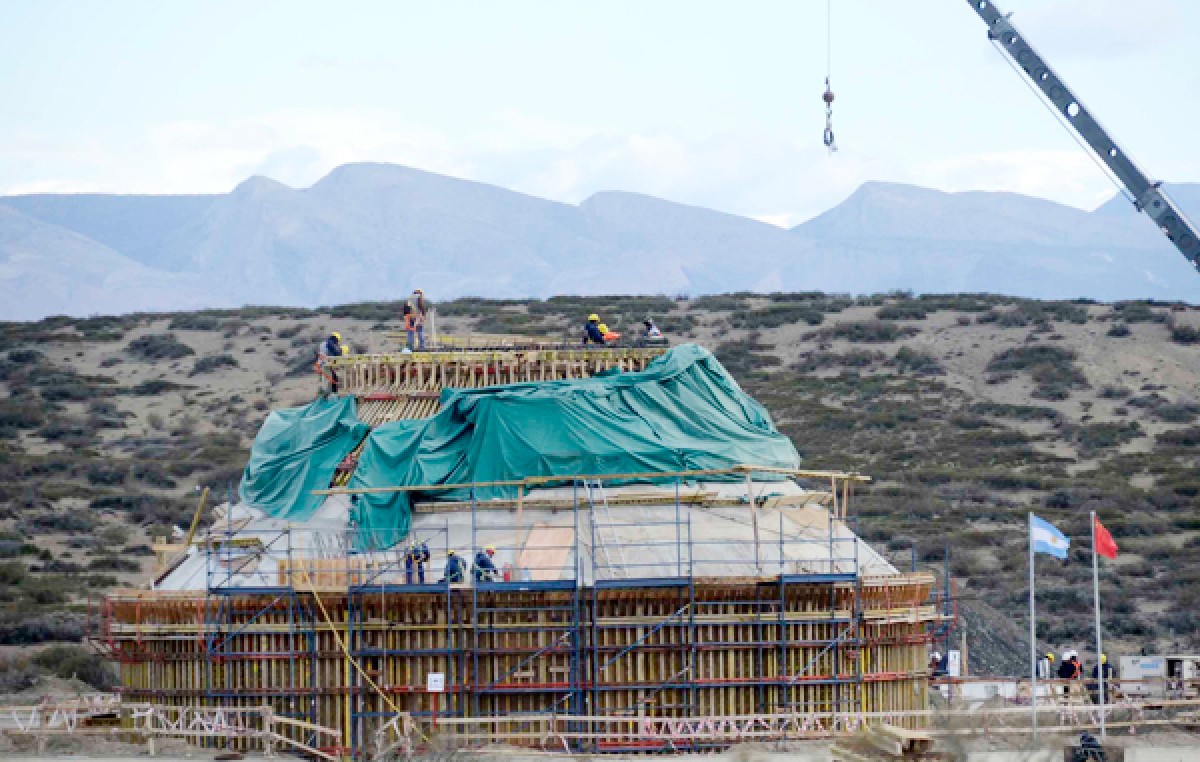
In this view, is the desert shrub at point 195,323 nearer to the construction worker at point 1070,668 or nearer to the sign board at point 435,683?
the construction worker at point 1070,668

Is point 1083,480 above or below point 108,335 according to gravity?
below

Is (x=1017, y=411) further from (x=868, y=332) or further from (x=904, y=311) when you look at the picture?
(x=904, y=311)

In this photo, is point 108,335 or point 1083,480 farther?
point 108,335

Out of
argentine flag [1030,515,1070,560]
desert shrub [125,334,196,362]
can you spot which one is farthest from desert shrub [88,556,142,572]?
argentine flag [1030,515,1070,560]

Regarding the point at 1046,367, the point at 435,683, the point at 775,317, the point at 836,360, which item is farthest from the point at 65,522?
the point at 1046,367

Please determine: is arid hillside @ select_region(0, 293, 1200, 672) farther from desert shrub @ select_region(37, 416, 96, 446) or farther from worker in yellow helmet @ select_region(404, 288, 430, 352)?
worker in yellow helmet @ select_region(404, 288, 430, 352)

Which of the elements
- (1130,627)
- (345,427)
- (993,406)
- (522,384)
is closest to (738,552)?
(522,384)

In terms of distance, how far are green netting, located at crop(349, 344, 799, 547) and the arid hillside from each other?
8.92 m

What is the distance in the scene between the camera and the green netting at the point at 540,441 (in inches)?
1358

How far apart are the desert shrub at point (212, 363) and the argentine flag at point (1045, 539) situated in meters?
55.3

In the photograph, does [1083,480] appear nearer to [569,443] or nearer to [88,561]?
[88,561]

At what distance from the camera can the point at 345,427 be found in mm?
37000

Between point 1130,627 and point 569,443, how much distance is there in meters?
20.6

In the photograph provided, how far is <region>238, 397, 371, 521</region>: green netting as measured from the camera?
36.4 meters
